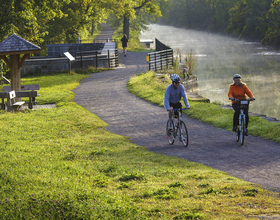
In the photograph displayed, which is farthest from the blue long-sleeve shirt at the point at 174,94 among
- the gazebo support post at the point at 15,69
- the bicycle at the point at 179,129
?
the gazebo support post at the point at 15,69

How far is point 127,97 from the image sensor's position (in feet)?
59.9

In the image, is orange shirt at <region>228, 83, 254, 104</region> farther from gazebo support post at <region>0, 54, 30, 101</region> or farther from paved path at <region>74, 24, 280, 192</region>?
gazebo support post at <region>0, 54, 30, 101</region>

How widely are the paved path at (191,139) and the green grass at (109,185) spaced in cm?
60

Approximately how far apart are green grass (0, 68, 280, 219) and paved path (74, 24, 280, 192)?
0.60 meters

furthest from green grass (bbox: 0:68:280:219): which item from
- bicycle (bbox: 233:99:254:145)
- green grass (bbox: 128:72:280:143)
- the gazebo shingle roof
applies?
the gazebo shingle roof

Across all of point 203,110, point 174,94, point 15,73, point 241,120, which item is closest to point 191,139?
point 241,120

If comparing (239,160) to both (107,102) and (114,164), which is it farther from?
(107,102)

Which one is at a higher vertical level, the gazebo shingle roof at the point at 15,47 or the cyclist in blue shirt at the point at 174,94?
the gazebo shingle roof at the point at 15,47

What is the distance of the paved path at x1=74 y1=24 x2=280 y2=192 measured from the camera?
756 cm

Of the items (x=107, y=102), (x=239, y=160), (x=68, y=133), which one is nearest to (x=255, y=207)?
(x=239, y=160)

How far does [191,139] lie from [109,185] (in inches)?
184

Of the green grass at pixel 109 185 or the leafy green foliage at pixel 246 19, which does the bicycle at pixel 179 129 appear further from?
the leafy green foliage at pixel 246 19

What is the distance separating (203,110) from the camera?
1438 cm

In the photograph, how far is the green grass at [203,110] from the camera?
426 inches
